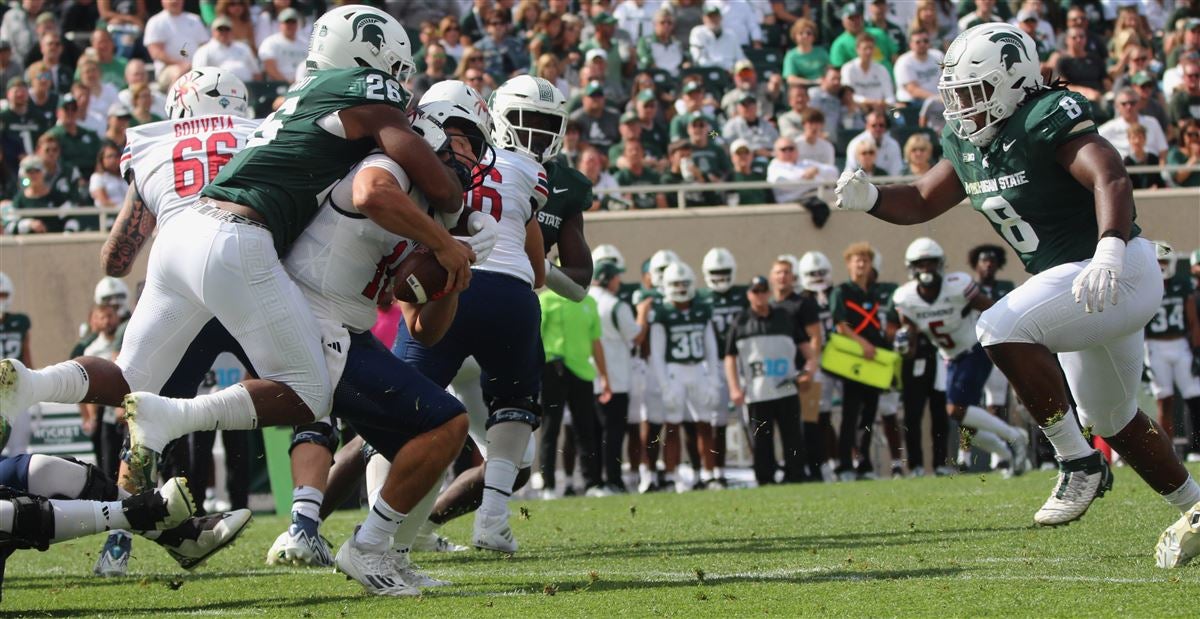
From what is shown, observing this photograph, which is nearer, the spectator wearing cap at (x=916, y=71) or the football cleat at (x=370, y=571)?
the football cleat at (x=370, y=571)

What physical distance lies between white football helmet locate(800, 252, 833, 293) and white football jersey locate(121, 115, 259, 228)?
A: 278 inches

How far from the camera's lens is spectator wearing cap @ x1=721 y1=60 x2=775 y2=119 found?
45.8 ft

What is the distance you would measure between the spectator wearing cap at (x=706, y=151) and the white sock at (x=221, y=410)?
30.1ft

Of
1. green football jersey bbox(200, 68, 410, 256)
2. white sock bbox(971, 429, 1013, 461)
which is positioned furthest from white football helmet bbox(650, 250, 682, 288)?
green football jersey bbox(200, 68, 410, 256)

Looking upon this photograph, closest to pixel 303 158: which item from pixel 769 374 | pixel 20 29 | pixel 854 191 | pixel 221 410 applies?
pixel 221 410

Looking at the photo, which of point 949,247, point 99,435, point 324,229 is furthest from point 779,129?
point 324,229

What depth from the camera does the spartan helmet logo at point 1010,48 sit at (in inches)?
223

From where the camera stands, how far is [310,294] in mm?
4727

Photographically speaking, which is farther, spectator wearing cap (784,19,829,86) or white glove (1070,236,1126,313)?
spectator wearing cap (784,19,829,86)

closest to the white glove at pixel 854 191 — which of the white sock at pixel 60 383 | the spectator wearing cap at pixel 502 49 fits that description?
the white sock at pixel 60 383

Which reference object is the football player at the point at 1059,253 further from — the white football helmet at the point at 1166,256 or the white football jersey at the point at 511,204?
the white football jersey at the point at 511,204

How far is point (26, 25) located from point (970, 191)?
35.6 feet

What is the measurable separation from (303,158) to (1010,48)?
2.58 metres

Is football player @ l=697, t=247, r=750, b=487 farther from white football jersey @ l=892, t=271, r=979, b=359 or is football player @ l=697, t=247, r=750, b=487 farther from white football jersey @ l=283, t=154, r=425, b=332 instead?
white football jersey @ l=283, t=154, r=425, b=332
